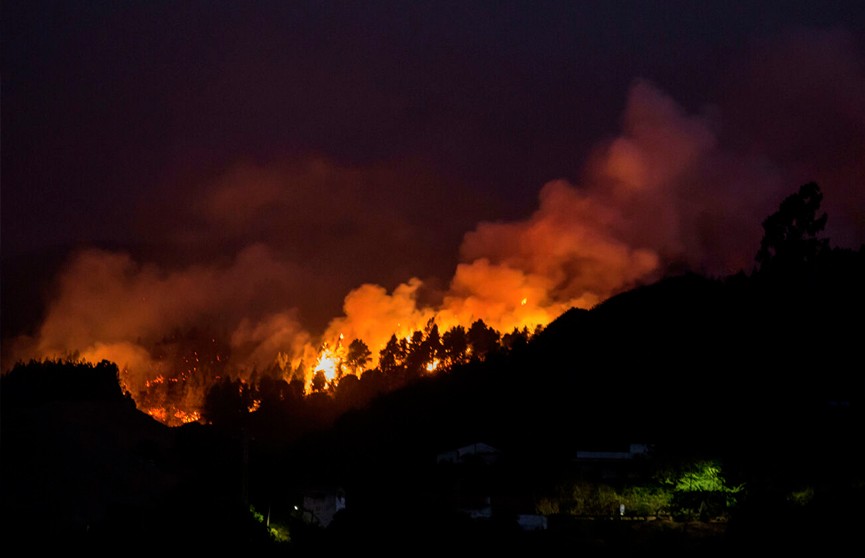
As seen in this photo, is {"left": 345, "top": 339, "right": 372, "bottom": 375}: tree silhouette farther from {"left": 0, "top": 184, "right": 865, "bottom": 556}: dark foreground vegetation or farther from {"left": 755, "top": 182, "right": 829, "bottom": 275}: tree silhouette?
{"left": 755, "top": 182, "right": 829, "bottom": 275}: tree silhouette

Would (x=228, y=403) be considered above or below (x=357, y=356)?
below

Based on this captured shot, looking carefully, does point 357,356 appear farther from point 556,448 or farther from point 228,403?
point 556,448

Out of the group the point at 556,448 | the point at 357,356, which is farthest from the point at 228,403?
the point at 556,448

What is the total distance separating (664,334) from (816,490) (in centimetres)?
2808

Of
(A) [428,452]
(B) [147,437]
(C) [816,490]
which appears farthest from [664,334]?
(B) [147,437]

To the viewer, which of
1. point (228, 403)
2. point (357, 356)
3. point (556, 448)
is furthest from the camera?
point (357, 356)

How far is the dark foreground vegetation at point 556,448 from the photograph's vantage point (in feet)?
85.5

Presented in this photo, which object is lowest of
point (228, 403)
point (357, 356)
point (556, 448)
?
point (556, 448)

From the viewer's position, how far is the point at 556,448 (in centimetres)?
4116

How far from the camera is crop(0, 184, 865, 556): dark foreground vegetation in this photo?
26062 mm

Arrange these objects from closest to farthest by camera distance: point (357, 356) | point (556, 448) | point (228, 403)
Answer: point (556, 448), point (228, 403), point (357, 356)

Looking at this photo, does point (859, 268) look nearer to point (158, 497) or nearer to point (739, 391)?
point (739, 391)

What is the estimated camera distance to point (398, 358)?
76375mm

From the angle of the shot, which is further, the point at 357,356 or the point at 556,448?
the point at 357,356
